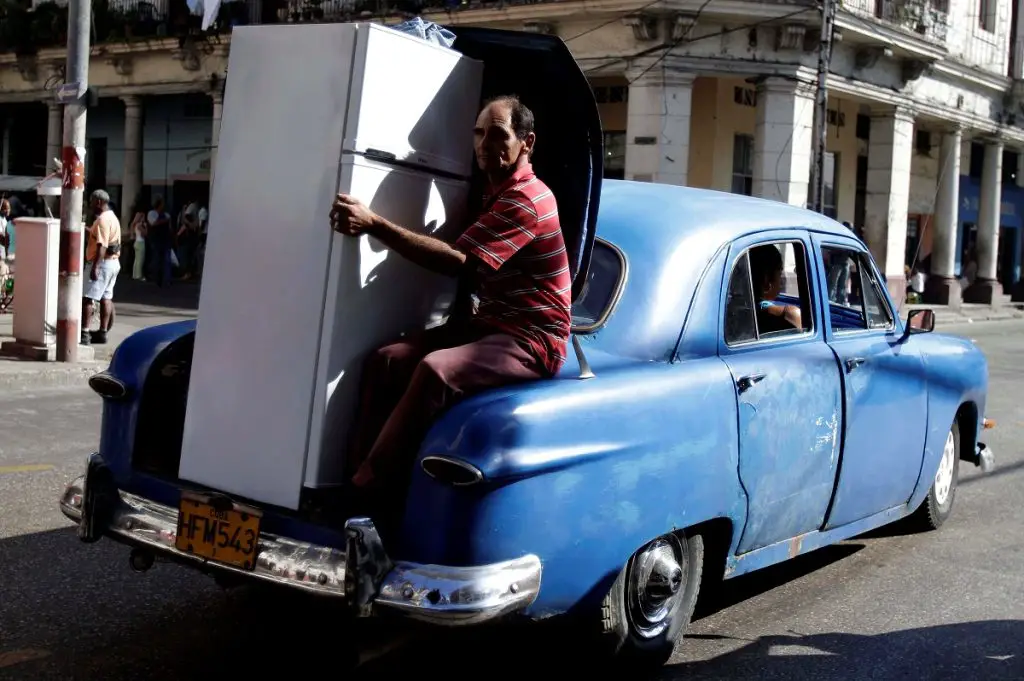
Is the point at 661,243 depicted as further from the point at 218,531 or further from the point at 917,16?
the point at 917,16

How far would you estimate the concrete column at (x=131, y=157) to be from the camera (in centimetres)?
2908

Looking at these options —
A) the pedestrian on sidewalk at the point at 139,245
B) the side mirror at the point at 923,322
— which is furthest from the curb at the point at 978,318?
the side mirror at the point at 923,322

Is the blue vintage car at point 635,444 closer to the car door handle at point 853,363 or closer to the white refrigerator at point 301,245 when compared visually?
the car door handle at point 853,363

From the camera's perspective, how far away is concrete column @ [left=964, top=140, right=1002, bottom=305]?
3212 cm

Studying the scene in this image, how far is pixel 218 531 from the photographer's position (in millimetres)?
3678

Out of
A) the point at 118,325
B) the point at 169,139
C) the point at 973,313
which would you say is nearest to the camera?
the point at 118,325

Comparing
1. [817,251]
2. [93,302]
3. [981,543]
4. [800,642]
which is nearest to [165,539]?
[800,642]

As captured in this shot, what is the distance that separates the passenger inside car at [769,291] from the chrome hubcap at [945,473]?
1762 millimetres

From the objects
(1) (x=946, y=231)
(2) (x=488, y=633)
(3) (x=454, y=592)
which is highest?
(1) (x=946, y=231)

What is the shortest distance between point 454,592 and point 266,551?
651 millimetres

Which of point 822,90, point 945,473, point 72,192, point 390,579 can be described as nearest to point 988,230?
point 822,90

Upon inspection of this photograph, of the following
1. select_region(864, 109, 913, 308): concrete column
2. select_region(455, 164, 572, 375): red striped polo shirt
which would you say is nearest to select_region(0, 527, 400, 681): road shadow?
select_region(455, 164, 572, 375): red striped polo shirt

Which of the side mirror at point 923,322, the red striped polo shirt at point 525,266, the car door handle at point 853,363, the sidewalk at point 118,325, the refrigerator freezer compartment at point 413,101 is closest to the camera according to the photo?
the refrigerator freezer compartment at point 413,101

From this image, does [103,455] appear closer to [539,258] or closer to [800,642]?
[539,258]
